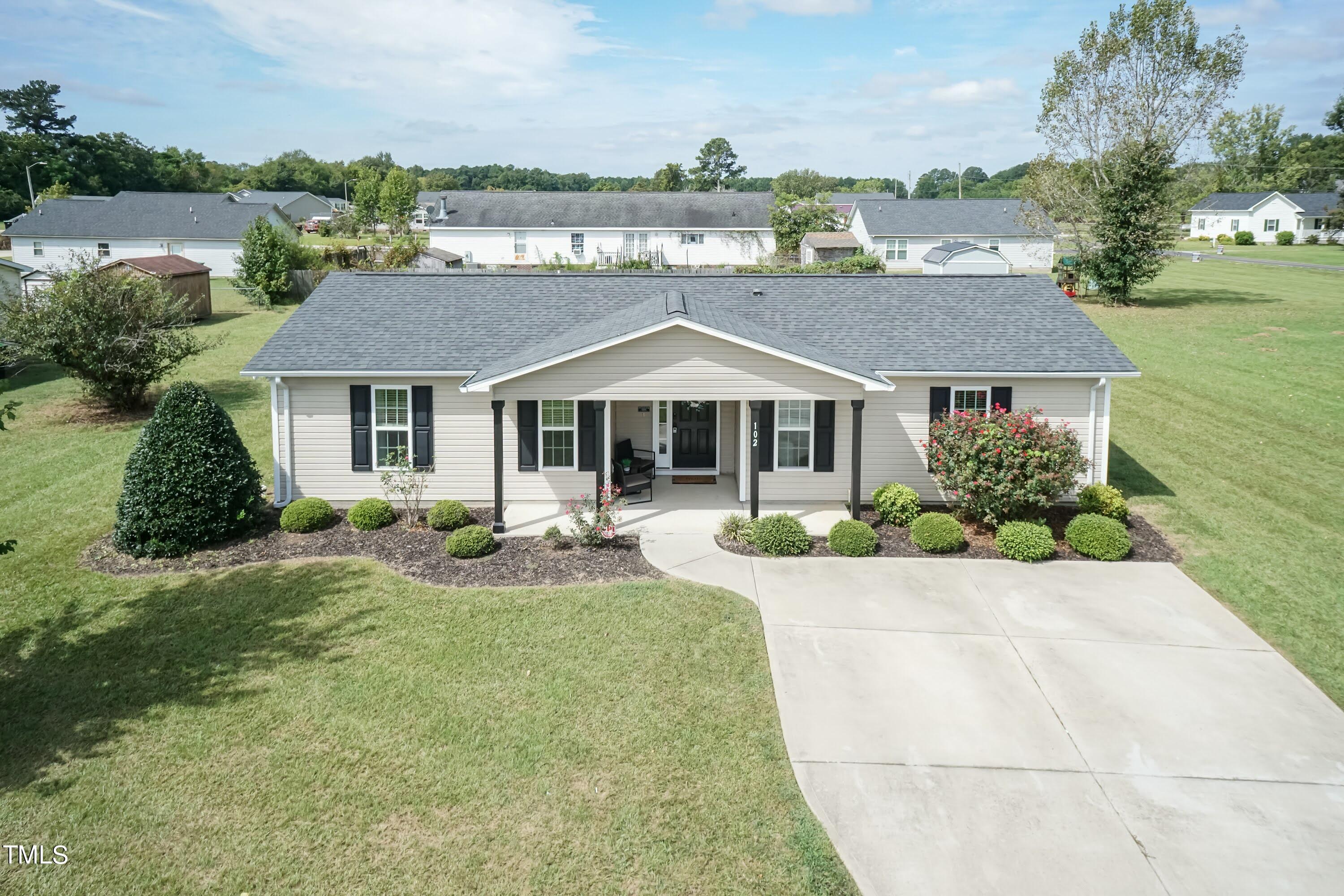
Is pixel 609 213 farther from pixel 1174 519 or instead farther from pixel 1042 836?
pixel 1042 836

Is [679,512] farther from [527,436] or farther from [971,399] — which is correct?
[971,399]

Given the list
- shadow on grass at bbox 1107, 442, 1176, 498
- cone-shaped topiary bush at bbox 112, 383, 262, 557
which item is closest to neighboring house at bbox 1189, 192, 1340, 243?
shadow on grass at bbox 1107, 442, 1176, 498

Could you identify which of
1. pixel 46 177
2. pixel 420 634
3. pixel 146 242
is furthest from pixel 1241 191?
pixel 46 177

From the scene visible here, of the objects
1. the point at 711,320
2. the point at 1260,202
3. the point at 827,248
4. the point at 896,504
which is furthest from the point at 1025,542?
the point at 1260,202

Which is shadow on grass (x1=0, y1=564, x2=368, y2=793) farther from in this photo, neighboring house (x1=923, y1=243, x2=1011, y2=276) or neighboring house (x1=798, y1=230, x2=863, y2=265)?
neighboring house (x1=798, y1=230, x2=863, y2=265)

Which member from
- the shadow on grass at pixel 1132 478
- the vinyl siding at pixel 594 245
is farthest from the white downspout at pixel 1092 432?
the vinyl siding at pixel 594 245

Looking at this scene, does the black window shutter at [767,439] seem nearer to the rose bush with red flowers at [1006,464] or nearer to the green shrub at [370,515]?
the rose bush with red flowers at [1006,464]
